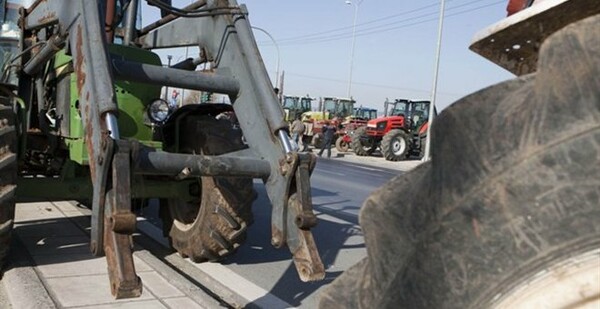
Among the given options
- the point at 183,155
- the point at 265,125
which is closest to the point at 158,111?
the point at 265,125

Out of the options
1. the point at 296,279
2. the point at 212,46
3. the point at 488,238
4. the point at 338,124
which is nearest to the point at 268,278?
the point at 296,279

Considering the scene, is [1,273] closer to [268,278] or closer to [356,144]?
[268,278]

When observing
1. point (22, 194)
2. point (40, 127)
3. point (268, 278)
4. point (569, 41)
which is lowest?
point (268, 278)

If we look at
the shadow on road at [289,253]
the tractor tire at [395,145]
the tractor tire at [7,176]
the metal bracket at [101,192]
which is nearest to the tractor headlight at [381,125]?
the tractor tire at [395,145]

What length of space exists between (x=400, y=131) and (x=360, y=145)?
244cm

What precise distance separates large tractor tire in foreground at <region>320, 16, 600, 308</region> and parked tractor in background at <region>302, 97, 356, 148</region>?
30.8m

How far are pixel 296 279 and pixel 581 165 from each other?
4.83m

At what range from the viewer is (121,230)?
125 inches

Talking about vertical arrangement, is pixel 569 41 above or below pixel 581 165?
above

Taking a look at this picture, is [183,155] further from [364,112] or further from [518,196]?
[364,112]

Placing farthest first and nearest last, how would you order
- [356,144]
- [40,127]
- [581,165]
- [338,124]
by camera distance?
[338,124] → [356,144] → [40,127] → [581,165]

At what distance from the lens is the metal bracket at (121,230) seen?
10.1 ft

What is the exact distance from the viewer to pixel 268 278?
5.87m

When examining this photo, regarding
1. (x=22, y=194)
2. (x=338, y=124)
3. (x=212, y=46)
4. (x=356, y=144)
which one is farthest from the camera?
(x=338, y=124)
